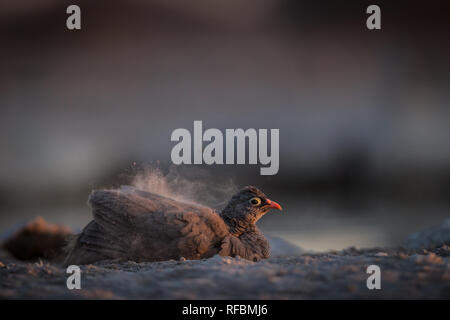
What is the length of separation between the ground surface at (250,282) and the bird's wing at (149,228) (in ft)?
2.71

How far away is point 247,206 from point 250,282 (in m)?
2.22

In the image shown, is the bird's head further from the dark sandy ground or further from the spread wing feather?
the dark sandy ground

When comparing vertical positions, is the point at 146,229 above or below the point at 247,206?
below

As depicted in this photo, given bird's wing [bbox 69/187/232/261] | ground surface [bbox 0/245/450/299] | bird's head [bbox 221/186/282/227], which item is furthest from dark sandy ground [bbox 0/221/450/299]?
bird's head [bbox 221/186/282/227]

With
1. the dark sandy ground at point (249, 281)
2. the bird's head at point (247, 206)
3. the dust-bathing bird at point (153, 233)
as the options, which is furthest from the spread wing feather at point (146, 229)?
the dark sandy ground at point (249, 281)

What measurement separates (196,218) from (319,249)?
4402 millimetres

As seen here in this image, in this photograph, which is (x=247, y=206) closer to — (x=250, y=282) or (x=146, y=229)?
(x=146, y=229)

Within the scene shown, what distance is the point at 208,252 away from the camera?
4.75m

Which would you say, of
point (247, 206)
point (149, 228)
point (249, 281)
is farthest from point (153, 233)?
point (249, 281)

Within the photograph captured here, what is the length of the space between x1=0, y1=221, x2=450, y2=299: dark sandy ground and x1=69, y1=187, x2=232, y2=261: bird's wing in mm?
796

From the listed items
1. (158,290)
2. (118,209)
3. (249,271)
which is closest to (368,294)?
(249,271)

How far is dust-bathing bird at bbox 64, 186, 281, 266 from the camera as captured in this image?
470cm

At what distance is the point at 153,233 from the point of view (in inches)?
186
